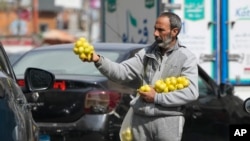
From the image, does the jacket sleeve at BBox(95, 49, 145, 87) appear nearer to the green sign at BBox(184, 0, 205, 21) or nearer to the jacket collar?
the jacket collar

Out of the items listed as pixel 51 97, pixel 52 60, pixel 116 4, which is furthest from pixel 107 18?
pixel 51 97

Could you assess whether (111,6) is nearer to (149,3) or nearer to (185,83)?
(149,3)

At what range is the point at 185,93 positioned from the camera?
6008 mm

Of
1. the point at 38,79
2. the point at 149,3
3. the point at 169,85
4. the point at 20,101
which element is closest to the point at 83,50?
the point at 38,79

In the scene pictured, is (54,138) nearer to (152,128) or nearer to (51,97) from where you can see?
(51,97)

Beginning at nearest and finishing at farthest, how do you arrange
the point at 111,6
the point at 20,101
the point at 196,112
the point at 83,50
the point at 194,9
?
the point at 20,101 < the point at 83,50 < the point at 196,112 < the point at 194,9 < the point at 111,6

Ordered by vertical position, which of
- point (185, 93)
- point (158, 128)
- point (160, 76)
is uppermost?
point (160, 76)

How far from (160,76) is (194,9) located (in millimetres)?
4872

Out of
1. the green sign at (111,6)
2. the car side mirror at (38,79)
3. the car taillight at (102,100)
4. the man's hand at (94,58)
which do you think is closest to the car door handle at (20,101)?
the car side mirror at (38,79)

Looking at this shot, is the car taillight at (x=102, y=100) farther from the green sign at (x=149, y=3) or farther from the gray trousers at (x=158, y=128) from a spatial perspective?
the green sign at (x=149, y=3)

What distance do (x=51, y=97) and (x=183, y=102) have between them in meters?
2.49

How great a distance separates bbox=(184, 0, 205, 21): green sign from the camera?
10.9m

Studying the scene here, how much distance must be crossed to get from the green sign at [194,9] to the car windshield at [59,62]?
229 centimetres

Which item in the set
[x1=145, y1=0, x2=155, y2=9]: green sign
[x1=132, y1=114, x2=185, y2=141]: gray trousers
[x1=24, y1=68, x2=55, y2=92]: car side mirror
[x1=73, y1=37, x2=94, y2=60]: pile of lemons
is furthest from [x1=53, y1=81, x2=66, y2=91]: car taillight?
[x1=145, y1=0, x2=155, y2=9]: green sign
